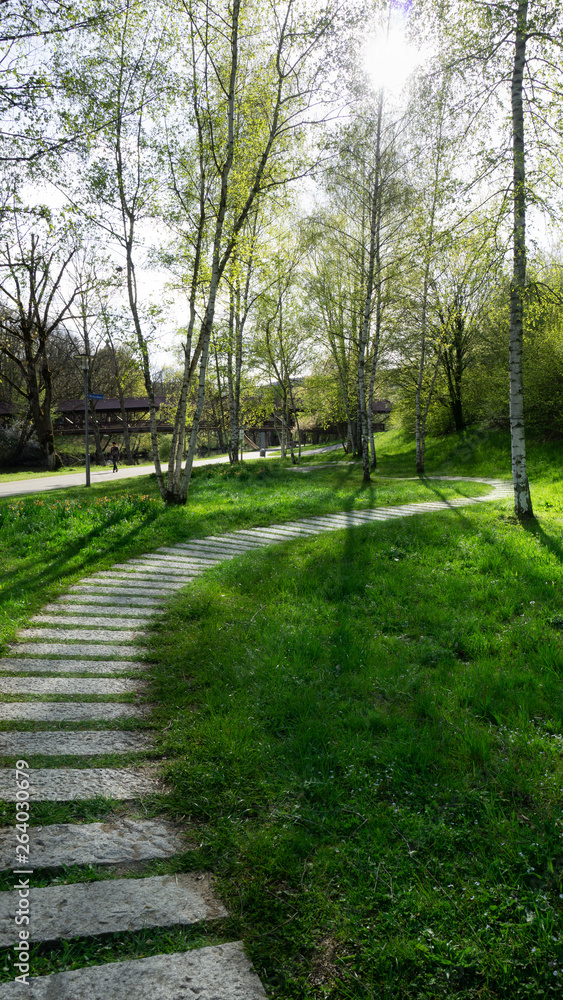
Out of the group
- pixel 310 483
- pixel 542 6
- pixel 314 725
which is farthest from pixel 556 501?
pixel 314 725

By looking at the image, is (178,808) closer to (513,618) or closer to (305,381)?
(513,618)

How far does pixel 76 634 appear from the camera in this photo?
4043 mm

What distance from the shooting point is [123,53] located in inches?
412

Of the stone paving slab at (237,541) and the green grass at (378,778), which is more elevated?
the stone paving slab at (237,541)

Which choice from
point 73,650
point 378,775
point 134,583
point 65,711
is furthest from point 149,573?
point 378,775

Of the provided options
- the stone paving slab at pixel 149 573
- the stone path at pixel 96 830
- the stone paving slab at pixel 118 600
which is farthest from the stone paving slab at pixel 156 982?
the stone paving slab at pixel 149 573

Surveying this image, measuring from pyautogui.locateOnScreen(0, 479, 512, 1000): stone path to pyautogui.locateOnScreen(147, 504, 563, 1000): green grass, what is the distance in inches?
5.8

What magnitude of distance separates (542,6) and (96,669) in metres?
11.2

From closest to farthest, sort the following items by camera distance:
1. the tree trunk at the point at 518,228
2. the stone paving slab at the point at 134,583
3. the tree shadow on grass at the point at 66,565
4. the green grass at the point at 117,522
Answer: the tree shadow on grass at the point at 66,565 → the stone paving slab at the point at 134,583 → the green grass at the point at 117,522 → the tree trunk at the point at 518,228

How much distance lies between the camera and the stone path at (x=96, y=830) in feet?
5.06

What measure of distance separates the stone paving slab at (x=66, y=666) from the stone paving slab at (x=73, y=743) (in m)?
0.73

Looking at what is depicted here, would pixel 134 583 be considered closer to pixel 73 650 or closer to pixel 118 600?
pixel 118 600

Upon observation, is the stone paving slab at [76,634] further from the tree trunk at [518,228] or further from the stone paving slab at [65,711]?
the tree trunk at [518,228]

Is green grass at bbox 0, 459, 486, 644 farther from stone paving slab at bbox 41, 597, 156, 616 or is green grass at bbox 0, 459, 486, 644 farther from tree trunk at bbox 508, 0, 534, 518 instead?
tree trunk at bbox 508, 0, 534, 518
